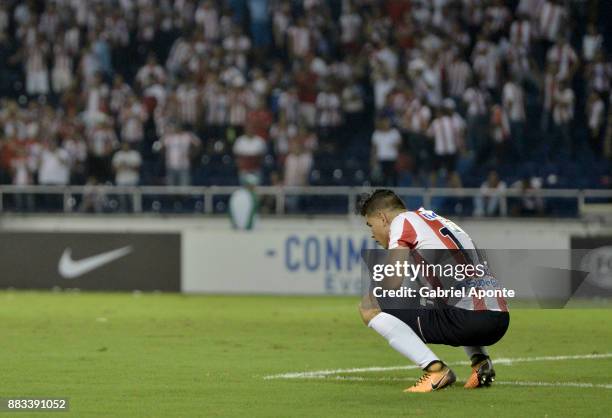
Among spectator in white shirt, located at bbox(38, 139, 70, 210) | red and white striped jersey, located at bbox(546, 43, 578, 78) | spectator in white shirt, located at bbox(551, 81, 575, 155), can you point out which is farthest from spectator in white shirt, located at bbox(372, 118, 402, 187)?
spectator in white shirt, located at bbox(38, 139, 70, 210)

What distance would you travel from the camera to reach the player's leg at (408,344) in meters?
10.5

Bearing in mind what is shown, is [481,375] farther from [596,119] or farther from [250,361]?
[596,119]

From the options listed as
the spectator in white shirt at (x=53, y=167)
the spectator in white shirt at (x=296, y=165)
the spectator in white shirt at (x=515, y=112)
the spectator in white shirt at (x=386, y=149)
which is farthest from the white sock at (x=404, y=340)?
the spectator in white shirt at (x=53, y=167)

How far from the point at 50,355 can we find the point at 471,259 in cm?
516

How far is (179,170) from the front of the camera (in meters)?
27.9

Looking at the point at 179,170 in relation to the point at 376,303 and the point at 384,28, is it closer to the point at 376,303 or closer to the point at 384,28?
the point at 384,28

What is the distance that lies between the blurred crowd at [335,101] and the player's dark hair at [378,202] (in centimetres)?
1441

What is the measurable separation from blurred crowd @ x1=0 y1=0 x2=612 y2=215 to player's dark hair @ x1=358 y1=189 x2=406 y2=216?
1441cm

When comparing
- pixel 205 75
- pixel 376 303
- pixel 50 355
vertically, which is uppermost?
pixel 205 75

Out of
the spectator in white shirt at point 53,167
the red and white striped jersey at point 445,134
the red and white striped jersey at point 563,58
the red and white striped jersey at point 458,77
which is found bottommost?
the spectator in white shirt at point 53,167

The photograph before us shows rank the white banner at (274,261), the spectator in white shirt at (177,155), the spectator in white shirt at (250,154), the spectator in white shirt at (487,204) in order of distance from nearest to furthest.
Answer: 1. the white banner at (274,261)
2. the spectator in white shirt at (487,204)
3. the spectator in white shirt at (250,154)
4. the spectator in white shirt at (177,155)

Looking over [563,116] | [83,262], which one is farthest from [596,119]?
[83,262]

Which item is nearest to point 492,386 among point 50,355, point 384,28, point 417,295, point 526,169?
point 417,295

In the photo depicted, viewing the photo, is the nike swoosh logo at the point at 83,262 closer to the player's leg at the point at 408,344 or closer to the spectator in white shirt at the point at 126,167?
the spectator in white shirt at the point at 126,167
